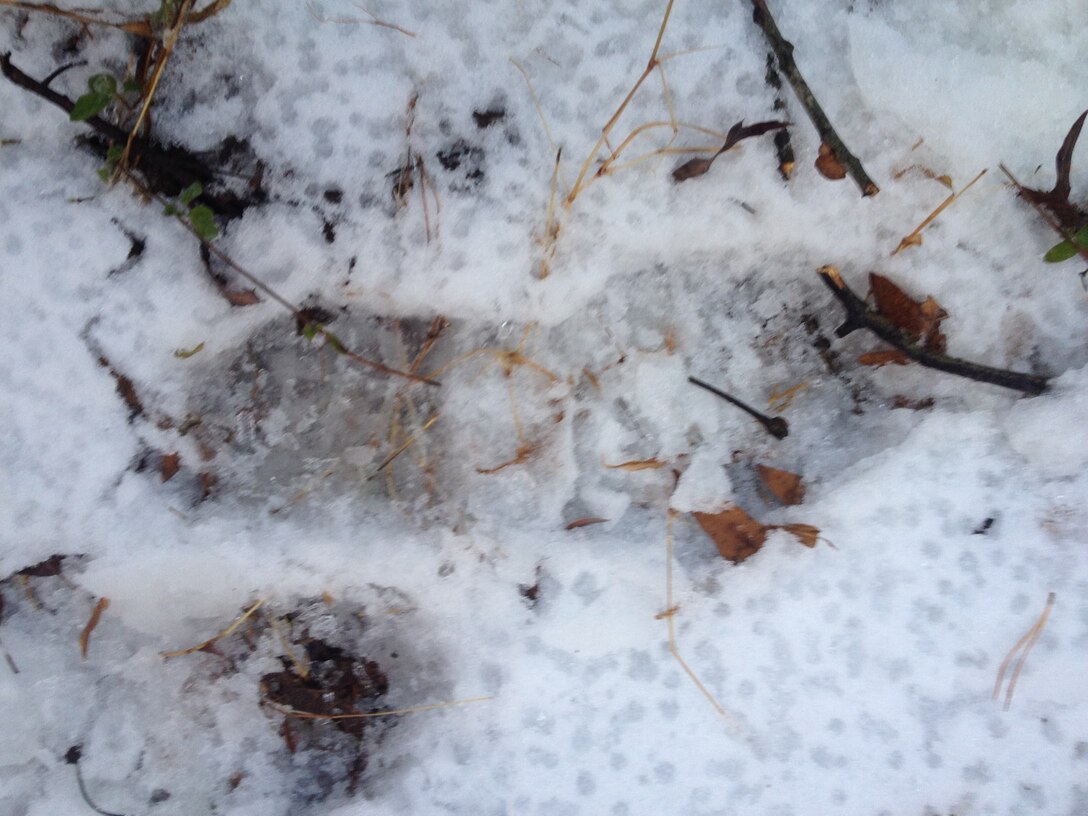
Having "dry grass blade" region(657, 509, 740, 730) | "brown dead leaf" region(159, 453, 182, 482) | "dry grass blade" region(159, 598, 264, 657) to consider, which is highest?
"brown dead leaf" region(159, 453, 182, 482)

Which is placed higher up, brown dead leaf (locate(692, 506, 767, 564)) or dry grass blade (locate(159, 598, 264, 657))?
brown dead leaf (locate(692, 506, 767, 564))

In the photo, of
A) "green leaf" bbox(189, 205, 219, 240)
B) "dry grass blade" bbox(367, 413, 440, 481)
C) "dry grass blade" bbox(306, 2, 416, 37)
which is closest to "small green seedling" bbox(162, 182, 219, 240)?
"green leaf" bbox(189, 205, 219, 240)

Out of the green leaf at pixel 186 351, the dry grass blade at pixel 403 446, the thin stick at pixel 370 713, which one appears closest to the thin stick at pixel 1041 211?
the dry grass blade at pixel 403 446

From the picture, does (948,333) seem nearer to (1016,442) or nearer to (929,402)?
(929,402)

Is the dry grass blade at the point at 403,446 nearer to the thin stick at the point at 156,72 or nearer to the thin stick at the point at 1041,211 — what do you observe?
the thin stick at the point at 156,72

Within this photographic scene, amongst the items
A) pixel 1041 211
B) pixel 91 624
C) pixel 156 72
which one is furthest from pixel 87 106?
pixel 1041 211

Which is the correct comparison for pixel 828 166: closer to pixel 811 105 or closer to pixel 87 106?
pixel 811 105

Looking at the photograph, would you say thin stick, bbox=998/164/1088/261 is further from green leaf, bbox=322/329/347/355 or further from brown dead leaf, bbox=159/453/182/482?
brown dead leaf, bbox=159/453/182/482
